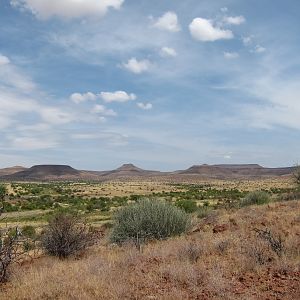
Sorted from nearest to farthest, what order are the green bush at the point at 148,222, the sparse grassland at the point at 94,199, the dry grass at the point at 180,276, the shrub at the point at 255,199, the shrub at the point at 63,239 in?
the dry grass at the point at 180,276 < the shrub at the point at 63,239 < the green bush at the point at 148,222 < the shrub at the point at 255,199 < the sparse grassland at the point at 94,199

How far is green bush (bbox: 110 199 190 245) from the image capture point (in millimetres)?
17906

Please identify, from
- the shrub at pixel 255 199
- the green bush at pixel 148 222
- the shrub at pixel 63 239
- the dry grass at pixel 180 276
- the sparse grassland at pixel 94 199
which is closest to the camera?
the dry grass at pixel 180 276

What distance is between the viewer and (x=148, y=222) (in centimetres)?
1808

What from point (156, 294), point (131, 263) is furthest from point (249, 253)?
point (156, 294)

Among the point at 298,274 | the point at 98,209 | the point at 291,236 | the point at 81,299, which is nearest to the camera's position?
the point at 81,299

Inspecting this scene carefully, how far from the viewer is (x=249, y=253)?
11.3m

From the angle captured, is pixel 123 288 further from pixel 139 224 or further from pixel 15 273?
pixel 139 224

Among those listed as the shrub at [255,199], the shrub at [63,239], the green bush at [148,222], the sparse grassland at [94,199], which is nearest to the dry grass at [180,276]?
the shrub at [63,239]

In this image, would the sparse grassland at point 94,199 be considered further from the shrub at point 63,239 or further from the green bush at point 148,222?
the green bush at point 148,222

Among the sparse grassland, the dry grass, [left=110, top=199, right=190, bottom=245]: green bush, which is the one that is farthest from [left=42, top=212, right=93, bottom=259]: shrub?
the dry grass

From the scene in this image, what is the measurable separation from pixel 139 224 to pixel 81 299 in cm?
977

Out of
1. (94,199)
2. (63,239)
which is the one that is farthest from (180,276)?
(94,199)

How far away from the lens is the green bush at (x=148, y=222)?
17.9 meters

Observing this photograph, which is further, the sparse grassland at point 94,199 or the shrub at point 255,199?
the sparse grassland at point 94,199
